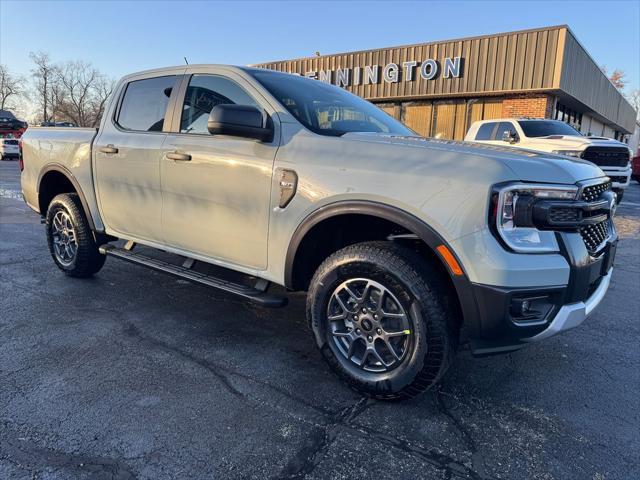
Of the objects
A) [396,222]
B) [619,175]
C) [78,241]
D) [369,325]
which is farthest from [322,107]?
[619,175]

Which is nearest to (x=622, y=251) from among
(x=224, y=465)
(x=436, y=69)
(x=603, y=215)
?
(x=603, y=215)

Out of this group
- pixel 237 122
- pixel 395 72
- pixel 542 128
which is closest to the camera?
pixel 237 122

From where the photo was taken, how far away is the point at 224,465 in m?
2.06

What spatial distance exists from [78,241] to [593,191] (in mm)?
4259

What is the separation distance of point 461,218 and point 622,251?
5.93 metres

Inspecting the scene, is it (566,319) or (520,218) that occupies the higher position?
(520,218)

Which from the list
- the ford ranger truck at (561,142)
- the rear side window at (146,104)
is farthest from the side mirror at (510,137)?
the rear side window at (146,104)

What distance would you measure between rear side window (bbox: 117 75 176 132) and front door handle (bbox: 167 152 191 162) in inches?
16.1

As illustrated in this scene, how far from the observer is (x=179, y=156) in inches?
132

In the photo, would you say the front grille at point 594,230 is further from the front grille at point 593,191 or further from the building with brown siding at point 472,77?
the building with brown siding at point 472,77

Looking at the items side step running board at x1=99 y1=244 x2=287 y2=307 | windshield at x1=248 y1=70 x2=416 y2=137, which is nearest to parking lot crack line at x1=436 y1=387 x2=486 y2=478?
side step running board at x1=99 y1=244 x2=287 y2=307

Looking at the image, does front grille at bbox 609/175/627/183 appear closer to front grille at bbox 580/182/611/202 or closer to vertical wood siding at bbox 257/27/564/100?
vertical wood siding at bbox 257/27/564/100

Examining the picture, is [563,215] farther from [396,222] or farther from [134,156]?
[134,156]

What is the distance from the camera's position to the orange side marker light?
2.23 meters
